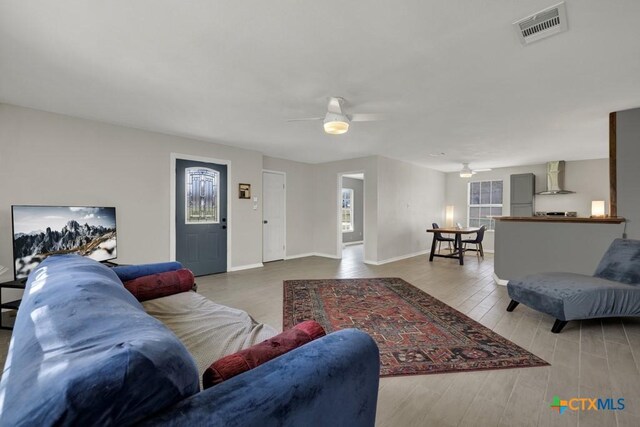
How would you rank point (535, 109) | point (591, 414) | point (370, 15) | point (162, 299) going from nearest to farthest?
point (591, 414), point (370, 15), point (162, 299), point (535, 109)

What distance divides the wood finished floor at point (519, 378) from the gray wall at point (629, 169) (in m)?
1.25

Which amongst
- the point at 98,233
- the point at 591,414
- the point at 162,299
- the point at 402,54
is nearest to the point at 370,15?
the point at 402,54

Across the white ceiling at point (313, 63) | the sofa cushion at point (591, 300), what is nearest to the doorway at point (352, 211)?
the white ceiling at point (313, 63)

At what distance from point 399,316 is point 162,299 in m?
2.36

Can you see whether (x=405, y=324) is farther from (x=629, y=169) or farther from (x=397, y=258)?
(x=397, y=258)

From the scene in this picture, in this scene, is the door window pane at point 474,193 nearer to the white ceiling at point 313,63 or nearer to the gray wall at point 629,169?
the white ceiling at point 313,63

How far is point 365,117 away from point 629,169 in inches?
127

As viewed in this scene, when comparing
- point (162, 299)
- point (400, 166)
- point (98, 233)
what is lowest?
point (162, 299)

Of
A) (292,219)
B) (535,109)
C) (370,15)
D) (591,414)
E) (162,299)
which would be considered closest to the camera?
(591,414)

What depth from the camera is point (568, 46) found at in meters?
2.18

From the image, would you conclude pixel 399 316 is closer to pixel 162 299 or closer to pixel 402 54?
pixel 162 299

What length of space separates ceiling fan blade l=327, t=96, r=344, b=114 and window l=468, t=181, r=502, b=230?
7.09 m

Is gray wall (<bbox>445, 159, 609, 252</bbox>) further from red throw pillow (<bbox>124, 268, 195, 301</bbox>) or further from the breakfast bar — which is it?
red throw pillow (<bbox>124, 268, 195, 301</bbox>)

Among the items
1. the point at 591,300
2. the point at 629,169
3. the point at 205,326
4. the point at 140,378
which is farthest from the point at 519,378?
the point at 629,169
